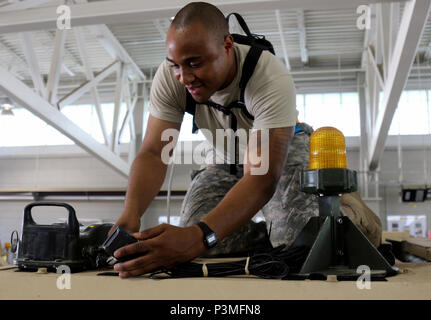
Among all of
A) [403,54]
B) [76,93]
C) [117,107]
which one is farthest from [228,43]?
[117,107]

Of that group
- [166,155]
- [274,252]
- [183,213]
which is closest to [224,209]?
[274,252]

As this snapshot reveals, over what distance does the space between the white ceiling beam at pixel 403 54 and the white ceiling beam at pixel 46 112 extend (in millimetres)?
4812

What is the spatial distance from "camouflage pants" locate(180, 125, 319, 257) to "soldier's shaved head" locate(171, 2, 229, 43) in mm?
840

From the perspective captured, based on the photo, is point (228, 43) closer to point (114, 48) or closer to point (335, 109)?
point (114, 48)

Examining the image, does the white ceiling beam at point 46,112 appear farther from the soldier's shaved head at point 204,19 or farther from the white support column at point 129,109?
the soldier's shaved head at point 204,19

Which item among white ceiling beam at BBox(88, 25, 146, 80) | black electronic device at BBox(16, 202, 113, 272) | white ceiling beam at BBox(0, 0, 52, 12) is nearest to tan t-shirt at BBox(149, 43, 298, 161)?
black electronic device at BBox(16, 202, 113, 272)

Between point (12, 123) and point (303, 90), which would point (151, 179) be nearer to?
point (303, 90)

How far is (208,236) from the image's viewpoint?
1.20 m

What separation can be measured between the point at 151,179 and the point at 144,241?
65cm

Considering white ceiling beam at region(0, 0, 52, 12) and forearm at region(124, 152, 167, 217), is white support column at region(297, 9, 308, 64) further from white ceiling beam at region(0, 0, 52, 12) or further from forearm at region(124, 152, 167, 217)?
forearm at region(124, 152, 167, 217)

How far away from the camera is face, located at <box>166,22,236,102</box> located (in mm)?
1367

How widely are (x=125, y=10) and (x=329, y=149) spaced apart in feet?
12.7

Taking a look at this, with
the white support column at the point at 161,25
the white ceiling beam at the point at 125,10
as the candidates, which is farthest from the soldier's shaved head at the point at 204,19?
the white support column at the point at 161,25

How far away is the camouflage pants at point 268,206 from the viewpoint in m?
1.91
